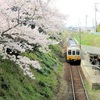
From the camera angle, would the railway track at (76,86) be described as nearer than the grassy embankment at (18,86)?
No

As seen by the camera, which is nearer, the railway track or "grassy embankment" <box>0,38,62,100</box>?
"grassy embankment" <box>0,38,62,100</box>

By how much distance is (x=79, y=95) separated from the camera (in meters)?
19.7

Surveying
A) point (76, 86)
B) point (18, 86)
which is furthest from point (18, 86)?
point (76, 86)

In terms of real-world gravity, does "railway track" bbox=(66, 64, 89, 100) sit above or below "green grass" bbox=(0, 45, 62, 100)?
below

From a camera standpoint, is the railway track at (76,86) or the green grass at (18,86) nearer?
the green grass at (18,86)

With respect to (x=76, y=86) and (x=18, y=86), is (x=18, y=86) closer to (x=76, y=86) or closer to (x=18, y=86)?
(x=18, y=86)

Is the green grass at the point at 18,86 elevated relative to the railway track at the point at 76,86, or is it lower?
elevated

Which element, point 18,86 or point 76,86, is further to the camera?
point 76,86

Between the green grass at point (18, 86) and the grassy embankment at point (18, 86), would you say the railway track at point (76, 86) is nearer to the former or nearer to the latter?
the grassy embankment at point (18, 86)

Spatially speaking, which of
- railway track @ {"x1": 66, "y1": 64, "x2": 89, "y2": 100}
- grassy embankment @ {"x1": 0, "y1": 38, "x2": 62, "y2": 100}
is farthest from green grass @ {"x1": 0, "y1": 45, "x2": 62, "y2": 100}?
railway track @ {"x1": 66, "y1": 64, "x2": 89, "y2": 100}

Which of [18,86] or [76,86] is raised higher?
[18,86]

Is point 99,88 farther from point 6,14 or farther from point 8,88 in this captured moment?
point 6,14

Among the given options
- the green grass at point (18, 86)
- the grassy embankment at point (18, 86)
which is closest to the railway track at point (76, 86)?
the grassy embankment at point (18, 86)

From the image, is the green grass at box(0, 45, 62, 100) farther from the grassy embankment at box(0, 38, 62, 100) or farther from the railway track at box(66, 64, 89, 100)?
the railway track at box(66, 64, 89, 100)
